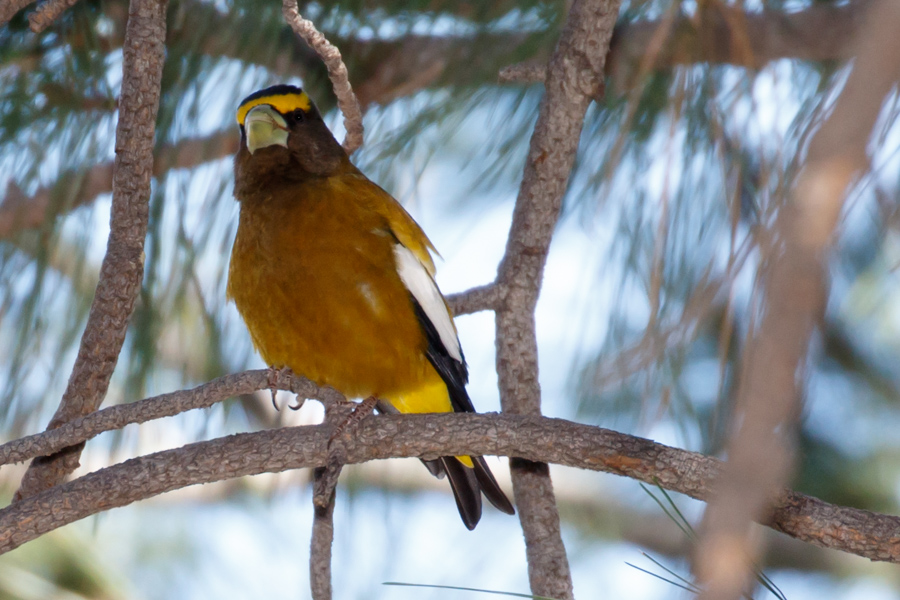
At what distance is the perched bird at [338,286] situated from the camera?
1.71 meters

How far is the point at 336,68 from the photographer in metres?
1.29

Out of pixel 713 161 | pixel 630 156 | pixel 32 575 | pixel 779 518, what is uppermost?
pixel 630 156

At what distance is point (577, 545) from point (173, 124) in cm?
165

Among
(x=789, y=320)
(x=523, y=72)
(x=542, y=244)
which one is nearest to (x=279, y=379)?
(x=542, y=244)

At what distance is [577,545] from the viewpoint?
8.41ft

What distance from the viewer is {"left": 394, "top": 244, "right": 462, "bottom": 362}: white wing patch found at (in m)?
1.77

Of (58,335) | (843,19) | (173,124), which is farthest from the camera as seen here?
(58,335)

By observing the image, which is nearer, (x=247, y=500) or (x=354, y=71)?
(x=354, y=71)

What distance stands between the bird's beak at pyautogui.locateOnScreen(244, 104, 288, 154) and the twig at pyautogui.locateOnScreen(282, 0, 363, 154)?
223 millimetres

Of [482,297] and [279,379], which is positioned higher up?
[482,297]

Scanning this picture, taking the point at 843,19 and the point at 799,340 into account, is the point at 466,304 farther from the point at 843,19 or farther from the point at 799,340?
the point at 799,340

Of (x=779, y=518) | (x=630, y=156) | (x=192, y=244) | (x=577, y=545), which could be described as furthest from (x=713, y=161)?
(x=577, y=545)

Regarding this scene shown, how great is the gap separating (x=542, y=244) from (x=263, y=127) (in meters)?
0.61

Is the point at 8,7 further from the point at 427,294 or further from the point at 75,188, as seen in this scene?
the point at 427,294
